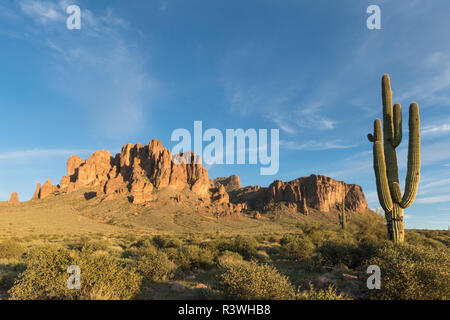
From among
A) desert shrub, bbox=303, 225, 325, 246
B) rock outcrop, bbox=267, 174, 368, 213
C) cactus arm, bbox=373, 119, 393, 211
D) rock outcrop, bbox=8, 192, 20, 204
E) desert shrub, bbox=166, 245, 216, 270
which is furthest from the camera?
rock outcrop, bbox=267, 174, 368, 213

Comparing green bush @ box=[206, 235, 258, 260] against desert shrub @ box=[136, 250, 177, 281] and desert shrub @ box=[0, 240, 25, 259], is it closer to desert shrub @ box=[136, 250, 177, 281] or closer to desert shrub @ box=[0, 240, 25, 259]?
desert shrub @ box=[136, 250, 177, 281]

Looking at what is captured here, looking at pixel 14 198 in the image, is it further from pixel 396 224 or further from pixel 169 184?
pixel 396 224

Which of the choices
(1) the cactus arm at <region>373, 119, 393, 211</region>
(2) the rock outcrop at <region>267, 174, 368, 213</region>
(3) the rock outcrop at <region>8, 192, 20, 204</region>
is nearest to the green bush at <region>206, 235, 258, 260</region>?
(1) the cactus arm at <region>373, 119, 393, 211</region>

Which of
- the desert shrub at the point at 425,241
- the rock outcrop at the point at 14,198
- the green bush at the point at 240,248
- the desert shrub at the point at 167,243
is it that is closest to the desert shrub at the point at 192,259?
the green bush at the point at 240,248

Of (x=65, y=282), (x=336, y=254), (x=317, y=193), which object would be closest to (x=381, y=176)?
(x=336, y=254)

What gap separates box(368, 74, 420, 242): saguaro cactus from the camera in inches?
489

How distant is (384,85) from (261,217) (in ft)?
264

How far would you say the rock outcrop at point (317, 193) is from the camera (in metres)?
102

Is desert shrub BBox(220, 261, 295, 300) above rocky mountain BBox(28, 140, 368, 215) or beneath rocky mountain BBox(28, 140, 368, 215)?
beneath

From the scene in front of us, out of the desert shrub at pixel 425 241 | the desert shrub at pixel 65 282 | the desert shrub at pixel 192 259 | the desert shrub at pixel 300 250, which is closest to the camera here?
the desert shrub at pixel 65 282

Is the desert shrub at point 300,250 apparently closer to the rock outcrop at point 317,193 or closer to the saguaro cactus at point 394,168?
the saguaro cactus at point 394,168

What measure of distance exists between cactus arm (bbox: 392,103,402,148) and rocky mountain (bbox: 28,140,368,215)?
2892 inches

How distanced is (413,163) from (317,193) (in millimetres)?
98210

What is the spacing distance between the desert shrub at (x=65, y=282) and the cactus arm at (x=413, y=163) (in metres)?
14.6
